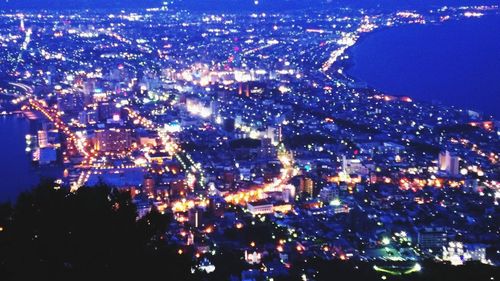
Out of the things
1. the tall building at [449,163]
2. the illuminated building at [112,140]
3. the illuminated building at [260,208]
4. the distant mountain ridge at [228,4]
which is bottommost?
the illuminated building at [260,208]

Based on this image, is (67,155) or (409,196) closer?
(409,196)

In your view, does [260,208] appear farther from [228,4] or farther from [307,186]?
[228,4]

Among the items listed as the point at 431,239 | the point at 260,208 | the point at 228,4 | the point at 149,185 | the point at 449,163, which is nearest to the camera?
the point at 431,239

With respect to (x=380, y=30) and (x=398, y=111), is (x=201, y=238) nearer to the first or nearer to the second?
(x=398, y=111)

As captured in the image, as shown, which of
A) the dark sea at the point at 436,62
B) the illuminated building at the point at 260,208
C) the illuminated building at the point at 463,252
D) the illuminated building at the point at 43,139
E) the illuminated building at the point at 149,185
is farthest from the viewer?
the dark sea at the point at 436,62

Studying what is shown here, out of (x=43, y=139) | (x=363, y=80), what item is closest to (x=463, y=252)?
(x=43, y=139)

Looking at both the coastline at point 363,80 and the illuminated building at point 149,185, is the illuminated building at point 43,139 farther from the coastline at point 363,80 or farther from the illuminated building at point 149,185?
the coastline at point 363,80

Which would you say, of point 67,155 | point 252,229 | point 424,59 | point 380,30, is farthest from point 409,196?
point 380,30

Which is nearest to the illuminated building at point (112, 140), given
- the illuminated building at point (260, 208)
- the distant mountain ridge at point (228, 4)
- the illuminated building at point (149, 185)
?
the illuminated building at point (149, 185)
